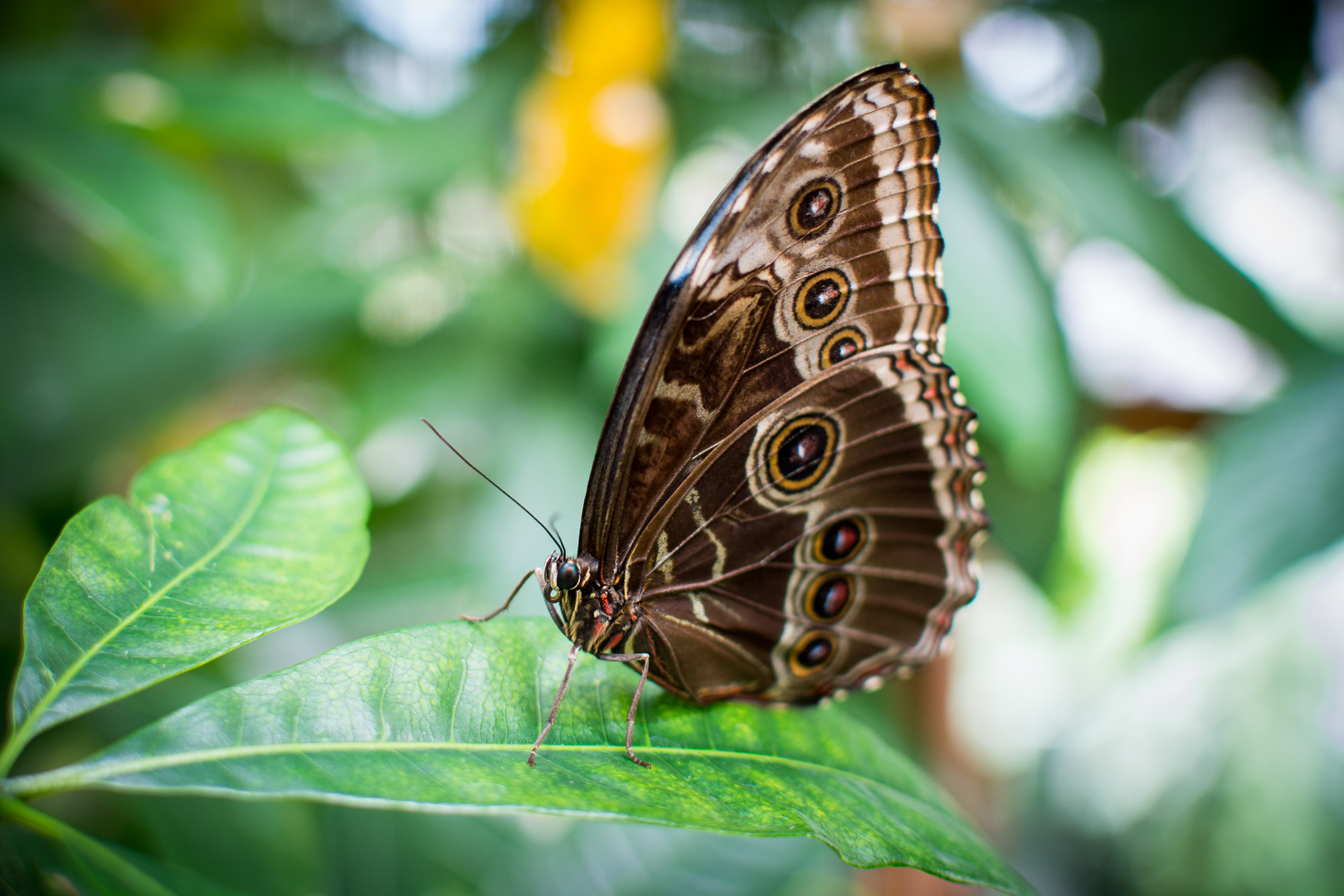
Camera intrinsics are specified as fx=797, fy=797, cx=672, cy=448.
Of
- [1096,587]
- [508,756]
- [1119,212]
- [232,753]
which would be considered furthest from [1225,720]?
[232,753]

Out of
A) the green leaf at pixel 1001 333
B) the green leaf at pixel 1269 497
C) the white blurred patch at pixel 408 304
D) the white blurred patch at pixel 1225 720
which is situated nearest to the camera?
the green leaf at pixel 1001 333

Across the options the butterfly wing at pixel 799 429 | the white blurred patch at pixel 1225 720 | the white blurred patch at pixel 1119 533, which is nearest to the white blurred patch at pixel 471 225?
the butterfly wing at pixel 799 429

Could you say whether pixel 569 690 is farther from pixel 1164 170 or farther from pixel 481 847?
pixel 1164 170

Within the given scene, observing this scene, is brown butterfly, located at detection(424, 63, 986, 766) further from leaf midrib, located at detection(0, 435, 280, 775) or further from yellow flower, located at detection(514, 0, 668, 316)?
yellow flower, located at detection(514, 0, 668, 316)

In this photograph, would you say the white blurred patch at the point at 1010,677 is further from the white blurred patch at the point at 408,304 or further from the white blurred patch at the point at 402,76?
the white blurred patch at the point at 402,76

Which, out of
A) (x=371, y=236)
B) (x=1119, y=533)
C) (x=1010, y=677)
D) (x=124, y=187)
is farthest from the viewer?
(x=1010, y=677)

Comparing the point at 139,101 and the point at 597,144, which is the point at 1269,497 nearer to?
the point at 597,144

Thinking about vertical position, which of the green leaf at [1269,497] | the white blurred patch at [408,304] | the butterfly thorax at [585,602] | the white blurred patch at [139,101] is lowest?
the butterfly thorax at [585,602]

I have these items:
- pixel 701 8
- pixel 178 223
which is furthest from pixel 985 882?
pixel 701 8
